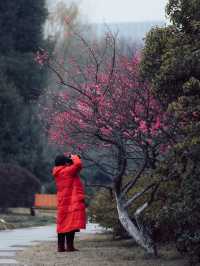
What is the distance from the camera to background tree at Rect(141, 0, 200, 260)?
404 inches

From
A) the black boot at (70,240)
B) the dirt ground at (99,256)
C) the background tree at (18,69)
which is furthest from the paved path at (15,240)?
the background tree at (18,69)

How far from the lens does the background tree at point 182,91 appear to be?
33.7 feet

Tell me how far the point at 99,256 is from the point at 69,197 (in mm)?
1151

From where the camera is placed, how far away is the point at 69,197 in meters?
13.8

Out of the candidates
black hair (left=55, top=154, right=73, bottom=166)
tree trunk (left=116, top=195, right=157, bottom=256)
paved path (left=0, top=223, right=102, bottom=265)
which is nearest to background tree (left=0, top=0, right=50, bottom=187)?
paved path (left=0, top=223, right=102, bottom=265)

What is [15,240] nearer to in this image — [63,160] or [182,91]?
[63,160]

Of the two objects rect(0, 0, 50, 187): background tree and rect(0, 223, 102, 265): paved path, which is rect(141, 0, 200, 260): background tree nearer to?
rect(0, 223, 102, 265): paved path

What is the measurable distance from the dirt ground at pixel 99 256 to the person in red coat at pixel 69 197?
0.50m

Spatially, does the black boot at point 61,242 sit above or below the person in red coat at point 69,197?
below

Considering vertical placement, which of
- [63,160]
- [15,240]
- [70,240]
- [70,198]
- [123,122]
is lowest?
[15,240]

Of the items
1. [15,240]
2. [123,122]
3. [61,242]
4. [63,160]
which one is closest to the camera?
[123,122]

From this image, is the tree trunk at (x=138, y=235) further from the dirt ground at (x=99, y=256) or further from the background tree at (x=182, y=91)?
the background tree at (x=182, y=91)

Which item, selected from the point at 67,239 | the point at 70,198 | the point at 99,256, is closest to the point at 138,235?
the point at 99,256

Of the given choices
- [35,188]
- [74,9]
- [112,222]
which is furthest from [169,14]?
[74,9]
